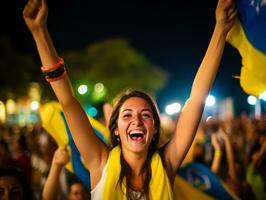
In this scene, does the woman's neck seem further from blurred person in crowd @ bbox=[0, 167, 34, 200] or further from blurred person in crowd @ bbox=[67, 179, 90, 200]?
blurred person in crowd @ bbox=[67, 179, 90, 200]

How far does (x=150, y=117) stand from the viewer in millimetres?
2707

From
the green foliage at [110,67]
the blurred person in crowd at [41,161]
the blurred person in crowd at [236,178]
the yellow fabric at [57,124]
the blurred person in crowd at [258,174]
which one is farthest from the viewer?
the green foliage at [110,67]

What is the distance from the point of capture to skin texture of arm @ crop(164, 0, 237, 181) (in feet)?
8.73

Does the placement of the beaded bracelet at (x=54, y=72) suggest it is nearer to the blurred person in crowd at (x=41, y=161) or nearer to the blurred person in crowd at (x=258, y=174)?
the blurred person in crowd at (x=41, y=161)

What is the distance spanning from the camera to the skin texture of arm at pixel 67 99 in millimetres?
2443

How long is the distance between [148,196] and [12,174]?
3.71 ft

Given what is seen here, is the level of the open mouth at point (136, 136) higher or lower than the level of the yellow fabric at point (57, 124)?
lower

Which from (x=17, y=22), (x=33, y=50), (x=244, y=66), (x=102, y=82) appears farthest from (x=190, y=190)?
(x=102, y=82)

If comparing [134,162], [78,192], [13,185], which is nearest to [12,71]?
[78,192]

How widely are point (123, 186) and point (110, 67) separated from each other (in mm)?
55106

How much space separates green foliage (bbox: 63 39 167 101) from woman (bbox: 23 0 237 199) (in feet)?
169

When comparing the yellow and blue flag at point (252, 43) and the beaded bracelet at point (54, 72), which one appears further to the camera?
the yellow and blue flag at point (252, 43)

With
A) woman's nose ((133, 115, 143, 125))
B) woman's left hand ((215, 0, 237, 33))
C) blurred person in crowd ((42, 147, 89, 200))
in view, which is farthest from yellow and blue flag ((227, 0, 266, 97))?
blurred person in crowd ((42, 147, 89, 200))

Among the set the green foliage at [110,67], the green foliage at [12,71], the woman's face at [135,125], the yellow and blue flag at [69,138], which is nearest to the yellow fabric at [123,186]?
the woman's face at [135,125]
